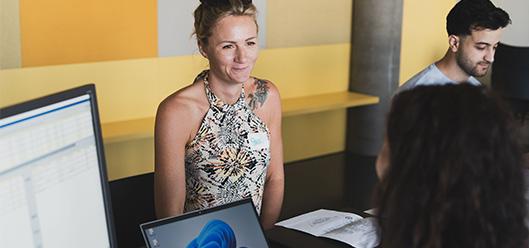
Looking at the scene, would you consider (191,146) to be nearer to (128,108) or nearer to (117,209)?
(117,209)

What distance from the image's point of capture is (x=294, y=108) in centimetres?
587

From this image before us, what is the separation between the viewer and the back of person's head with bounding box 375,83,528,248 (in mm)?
1210

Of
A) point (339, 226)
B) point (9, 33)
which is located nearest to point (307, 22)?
point (9, 33)

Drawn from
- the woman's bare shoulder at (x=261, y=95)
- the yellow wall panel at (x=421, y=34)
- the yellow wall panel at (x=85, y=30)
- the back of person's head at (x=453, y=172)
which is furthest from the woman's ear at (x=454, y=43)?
the yellow wall panel at (x=421, y=34)

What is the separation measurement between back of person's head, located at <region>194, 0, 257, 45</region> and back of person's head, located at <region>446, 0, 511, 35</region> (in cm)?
129

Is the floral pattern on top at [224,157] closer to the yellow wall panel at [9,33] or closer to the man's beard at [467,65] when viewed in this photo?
the man's beard at [467,65]

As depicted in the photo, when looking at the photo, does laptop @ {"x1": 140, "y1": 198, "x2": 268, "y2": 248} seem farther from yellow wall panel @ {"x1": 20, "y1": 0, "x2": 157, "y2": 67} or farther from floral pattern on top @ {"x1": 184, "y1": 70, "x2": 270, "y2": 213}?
yellow wall panel @ {"x1": 20, "y1": 0, "x2": 157, "y2": 67}

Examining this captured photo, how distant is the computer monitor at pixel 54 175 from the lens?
1394 millimetres

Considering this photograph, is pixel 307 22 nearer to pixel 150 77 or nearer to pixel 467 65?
pixel 150 77

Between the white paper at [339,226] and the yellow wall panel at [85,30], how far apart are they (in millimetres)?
2775

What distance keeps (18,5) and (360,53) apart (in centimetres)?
296

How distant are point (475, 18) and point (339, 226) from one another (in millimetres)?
1668

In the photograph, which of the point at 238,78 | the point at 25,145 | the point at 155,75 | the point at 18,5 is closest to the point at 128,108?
the point at 155,75

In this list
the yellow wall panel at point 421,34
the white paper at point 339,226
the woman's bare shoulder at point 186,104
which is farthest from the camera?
the yellow wall panel at point 421,34
